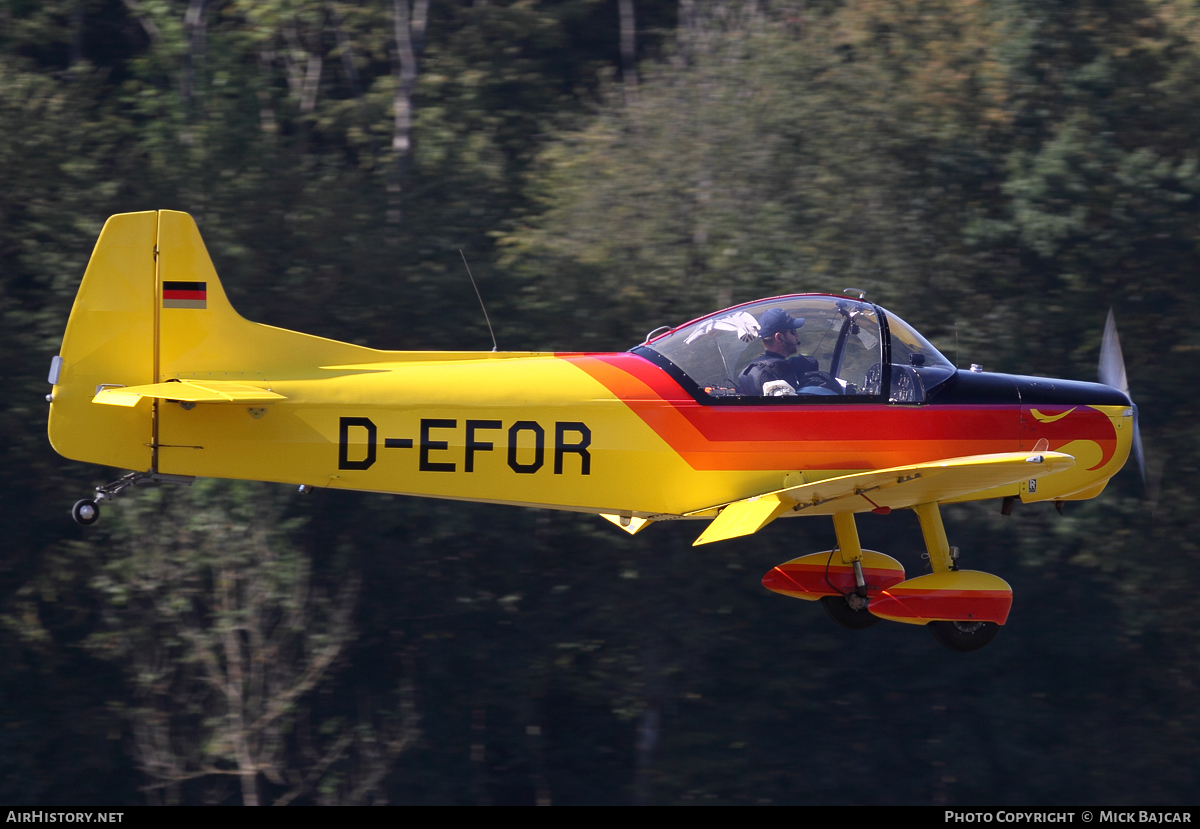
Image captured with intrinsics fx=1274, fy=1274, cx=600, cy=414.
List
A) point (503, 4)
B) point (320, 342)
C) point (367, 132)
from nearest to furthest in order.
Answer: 1. point (320, 342)
2. point (367, 132)
3. point (503, 4)

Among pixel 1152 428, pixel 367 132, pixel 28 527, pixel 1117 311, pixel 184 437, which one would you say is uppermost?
pixel 184 437

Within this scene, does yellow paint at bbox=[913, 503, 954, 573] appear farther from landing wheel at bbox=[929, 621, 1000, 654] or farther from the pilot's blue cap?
the pilot's blue cap

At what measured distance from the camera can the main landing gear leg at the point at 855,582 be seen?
29.0 feet

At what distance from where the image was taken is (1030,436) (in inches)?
325

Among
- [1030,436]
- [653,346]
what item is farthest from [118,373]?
[1030,436]

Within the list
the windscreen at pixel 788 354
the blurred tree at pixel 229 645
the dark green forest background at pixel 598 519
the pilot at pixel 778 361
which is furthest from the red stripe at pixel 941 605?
the blurred tree at pixel 229 645

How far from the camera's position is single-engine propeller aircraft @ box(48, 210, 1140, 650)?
7.42 meters

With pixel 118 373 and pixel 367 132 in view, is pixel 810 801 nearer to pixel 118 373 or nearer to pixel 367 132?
pixel 367 132

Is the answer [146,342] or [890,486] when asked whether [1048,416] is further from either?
[146,342]

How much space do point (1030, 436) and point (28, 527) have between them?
15330 millimetres

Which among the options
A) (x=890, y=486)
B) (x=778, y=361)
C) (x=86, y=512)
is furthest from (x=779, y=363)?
(x=86, y=512)

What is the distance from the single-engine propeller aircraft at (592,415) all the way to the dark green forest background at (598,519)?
8259 mm

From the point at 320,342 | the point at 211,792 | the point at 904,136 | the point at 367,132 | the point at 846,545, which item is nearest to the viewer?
the point at 320,342

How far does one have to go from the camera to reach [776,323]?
798cm
